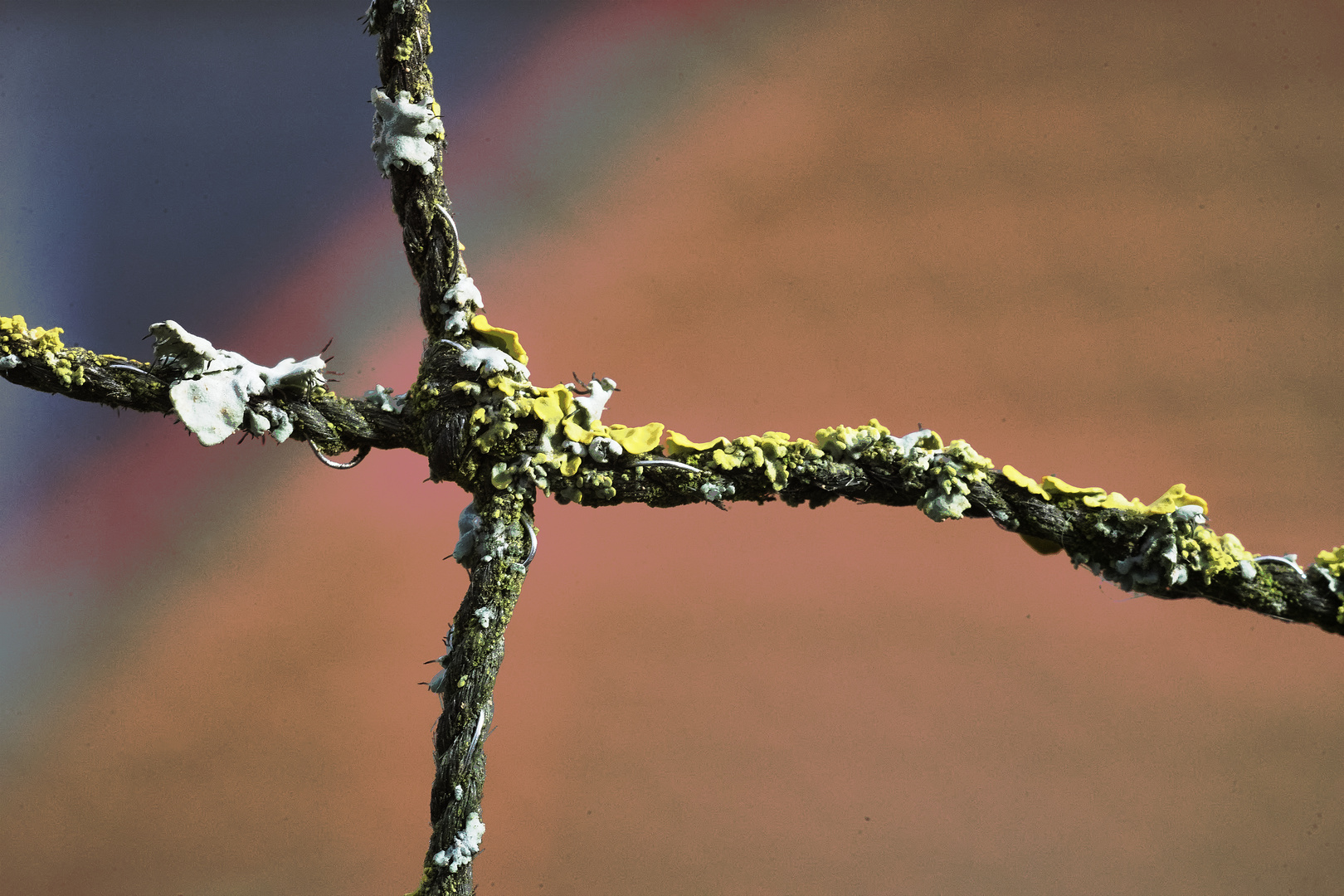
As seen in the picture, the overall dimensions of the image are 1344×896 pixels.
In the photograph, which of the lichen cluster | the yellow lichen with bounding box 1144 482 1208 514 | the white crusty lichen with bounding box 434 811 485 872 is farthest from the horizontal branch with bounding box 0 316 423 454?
the yellow lichen with bounding box 1144 482 1208 514

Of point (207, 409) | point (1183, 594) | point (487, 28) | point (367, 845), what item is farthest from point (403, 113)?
point (367, 845)

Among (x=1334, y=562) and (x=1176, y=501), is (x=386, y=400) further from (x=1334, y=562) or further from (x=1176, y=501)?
(x=1334, y=562)

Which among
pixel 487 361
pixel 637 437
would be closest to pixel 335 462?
pixel 487 361

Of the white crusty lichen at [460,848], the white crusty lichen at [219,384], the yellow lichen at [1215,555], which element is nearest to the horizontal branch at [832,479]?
the yellow lichen at [1215,555]

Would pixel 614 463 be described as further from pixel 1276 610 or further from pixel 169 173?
pixel 169 173

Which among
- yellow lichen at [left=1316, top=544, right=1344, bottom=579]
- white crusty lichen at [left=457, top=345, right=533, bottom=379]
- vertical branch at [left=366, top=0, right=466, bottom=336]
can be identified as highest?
vertical branch at [left=366, top=0, right=466, bottom=336]

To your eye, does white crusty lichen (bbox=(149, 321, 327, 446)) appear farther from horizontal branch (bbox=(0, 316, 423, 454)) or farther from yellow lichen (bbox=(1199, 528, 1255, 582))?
yellow lichen (bbox=(1199, 528, 1255, 582))

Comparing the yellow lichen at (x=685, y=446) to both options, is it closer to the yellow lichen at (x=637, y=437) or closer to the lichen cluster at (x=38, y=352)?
the yellow lichen at (x=637, y=437)

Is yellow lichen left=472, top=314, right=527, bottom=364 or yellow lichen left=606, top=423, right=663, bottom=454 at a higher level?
yellow lichen left=472, top=314, right=527, bottom=364
